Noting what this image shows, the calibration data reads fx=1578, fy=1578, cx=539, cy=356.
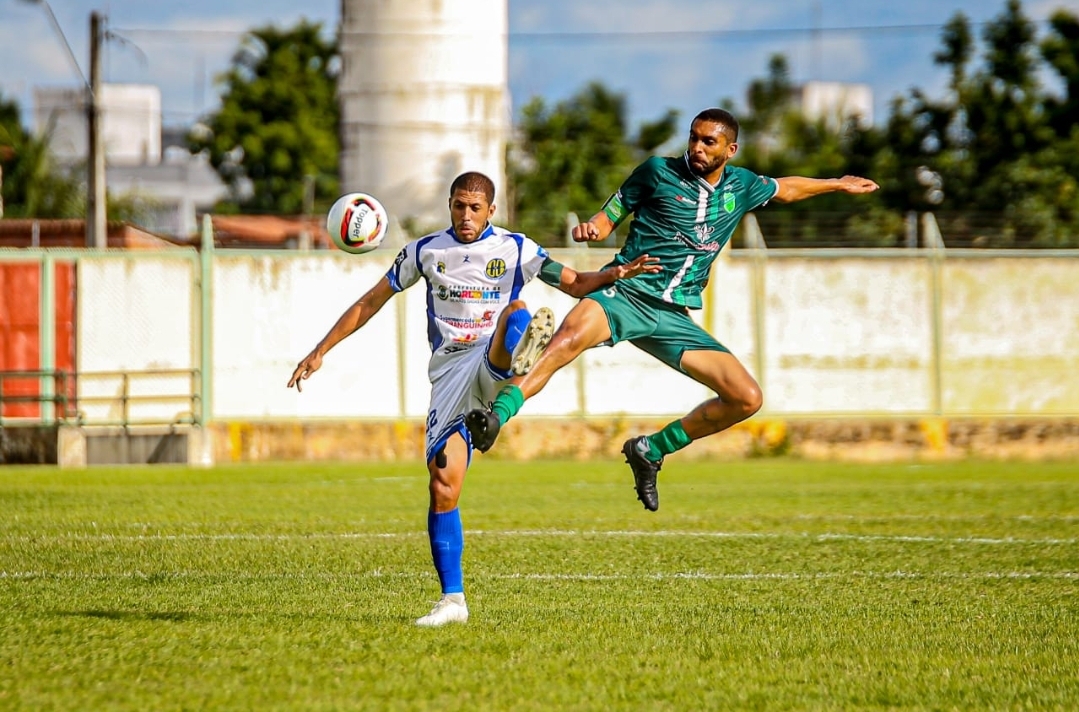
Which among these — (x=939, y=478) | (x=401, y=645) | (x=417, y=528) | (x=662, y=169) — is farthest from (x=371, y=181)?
(x=401, y=645)

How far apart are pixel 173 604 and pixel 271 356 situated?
1423 centimetres

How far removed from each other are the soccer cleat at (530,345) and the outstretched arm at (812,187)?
210 centimetres

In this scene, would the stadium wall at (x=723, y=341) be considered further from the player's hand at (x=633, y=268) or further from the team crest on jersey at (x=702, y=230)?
the player's hand at (x=633, y=268)

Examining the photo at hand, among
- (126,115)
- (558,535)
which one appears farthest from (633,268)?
(126,115)

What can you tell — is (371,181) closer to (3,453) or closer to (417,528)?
(3,453)

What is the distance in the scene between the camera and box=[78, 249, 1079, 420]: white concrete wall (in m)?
21.6

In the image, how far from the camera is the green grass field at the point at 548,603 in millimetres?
5656

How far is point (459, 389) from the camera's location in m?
7.43

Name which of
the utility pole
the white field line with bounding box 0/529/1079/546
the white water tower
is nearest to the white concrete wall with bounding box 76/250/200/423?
the utility pole

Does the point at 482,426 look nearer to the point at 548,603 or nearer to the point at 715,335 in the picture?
the point at 548,603

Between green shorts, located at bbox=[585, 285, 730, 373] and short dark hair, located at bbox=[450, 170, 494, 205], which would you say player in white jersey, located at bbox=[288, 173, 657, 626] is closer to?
short dark hair, located at bbox=[450, 170, 494, 205]

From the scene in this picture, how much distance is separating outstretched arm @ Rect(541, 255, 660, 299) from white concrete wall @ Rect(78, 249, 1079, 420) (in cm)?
1363

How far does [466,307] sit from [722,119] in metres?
1.91

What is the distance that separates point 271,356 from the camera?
21.7 metres
